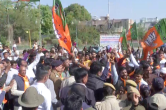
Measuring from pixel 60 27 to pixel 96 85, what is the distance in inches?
106

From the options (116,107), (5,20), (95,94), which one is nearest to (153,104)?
(116,107)

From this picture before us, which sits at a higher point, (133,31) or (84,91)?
(133,31)

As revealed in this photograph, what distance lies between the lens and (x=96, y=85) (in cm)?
494

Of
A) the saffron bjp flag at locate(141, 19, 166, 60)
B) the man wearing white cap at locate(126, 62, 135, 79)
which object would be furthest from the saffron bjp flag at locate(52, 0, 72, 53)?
the saffron bjp flag at locate(141, 19, 166, 60)

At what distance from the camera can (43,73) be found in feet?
14.4

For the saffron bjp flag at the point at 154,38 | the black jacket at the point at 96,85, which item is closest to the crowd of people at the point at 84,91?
the black jacket at the point at 96,85

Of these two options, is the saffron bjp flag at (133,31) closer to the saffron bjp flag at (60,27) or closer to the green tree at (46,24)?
the saffron bjp flag at (60,27)

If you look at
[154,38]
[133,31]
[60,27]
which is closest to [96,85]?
[60,27]

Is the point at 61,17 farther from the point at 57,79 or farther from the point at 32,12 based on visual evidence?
the point at 32,12

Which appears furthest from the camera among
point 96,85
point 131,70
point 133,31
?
point 133,31

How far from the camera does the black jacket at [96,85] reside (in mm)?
4793

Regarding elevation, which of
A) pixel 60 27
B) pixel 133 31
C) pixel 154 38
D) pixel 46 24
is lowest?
pixel 154 38

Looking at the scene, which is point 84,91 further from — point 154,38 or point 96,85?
point 154,38

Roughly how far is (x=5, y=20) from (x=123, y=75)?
3903 cm
